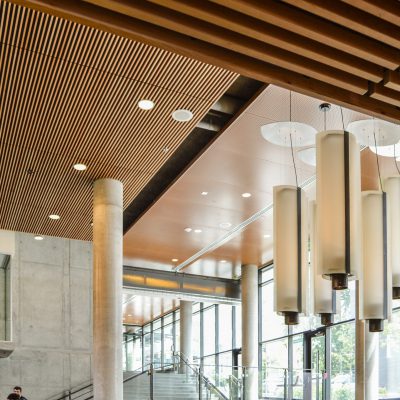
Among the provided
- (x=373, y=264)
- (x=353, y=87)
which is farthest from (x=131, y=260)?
(x=353, y=87)

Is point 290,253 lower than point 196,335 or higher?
higher

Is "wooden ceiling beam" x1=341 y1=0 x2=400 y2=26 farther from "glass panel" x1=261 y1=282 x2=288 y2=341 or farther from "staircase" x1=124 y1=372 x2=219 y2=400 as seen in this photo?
"glass panel" x1=261 y1=282 x2=288 y2=341

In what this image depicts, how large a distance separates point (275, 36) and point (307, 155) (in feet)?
25.3

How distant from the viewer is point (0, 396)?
14.5m

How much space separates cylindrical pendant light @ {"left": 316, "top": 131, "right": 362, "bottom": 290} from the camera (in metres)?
5.35

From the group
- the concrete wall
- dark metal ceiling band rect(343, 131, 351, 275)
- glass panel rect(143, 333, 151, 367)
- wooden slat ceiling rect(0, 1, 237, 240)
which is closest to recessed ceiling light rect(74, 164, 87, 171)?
wooden slat ceiling rect(0, 1, 237, 240)

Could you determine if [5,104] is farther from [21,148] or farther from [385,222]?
[385,222]

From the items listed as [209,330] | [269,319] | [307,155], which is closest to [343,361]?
[269,319]

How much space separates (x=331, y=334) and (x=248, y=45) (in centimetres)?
1560

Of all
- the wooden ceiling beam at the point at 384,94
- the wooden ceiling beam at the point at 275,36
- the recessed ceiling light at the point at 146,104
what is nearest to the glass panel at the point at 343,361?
the recessed ceiling light at the point at 146,104

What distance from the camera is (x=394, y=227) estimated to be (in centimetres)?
620

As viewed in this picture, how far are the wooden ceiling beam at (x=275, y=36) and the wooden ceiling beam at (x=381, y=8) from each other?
422 millimetres

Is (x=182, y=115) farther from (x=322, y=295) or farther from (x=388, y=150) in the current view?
(x=322, y=295)

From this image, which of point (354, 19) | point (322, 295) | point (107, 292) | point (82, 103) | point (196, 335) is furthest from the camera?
point (196, 335)
